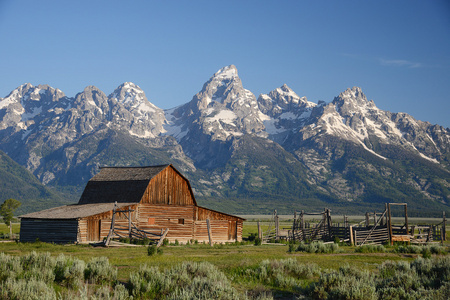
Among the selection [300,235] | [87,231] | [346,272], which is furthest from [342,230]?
[346,272]

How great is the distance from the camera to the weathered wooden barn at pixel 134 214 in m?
40.5

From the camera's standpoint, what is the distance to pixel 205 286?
13.5m

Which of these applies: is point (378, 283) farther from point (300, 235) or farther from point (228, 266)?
point (300, 235)

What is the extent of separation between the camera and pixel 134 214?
4406 centimetres

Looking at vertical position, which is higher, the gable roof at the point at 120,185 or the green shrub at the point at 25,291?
the gable roof at the point at 120,185

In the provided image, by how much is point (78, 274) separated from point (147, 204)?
30.2m

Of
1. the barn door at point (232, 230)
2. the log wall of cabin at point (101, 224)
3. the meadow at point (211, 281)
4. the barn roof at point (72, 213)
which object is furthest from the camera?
the barn door at point (232, 230)

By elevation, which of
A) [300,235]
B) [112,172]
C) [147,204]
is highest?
[112,172]

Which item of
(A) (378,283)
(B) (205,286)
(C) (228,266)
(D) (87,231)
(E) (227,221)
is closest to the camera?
(B) (205,286)

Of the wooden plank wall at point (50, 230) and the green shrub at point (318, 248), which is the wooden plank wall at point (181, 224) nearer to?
the wooden plank wall at point (50, 230)

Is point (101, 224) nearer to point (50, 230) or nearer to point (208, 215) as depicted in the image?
point (50, 230)

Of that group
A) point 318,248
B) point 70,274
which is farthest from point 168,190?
point 70,274

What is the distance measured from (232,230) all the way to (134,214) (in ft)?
37.6

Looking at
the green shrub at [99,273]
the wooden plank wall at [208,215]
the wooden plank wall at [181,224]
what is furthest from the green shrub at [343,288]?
the wooden plank wall at [208,215]
